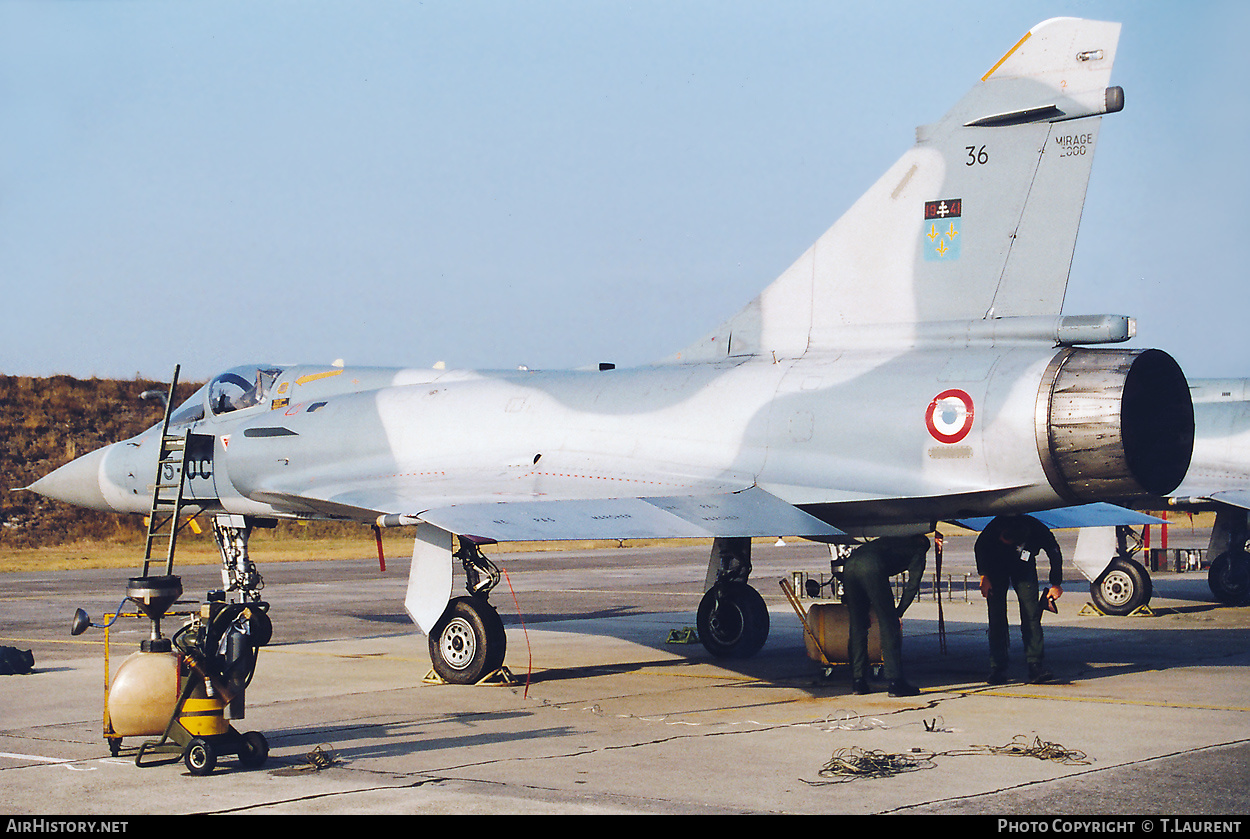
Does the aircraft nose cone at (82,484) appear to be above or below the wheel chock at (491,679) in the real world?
above

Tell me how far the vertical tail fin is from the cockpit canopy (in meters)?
6.91

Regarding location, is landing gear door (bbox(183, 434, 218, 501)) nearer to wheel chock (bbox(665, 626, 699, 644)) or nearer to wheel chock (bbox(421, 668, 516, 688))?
wheel chock (bbox(421, 668, 516, 688))

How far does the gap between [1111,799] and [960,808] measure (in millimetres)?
814

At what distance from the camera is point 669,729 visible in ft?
29.7

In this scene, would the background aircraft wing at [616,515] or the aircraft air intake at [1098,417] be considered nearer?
the aircraft air intake at [1098,417]

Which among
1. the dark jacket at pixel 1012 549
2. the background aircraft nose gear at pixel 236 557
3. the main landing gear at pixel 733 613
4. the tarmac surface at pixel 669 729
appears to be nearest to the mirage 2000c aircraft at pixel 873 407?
the dark jacket at pixel 1012 549

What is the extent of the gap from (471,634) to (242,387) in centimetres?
517

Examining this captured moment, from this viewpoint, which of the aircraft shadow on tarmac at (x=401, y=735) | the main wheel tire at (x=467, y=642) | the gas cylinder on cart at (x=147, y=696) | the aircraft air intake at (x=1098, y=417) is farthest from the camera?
the main wheel tire at (x=467, y=642)

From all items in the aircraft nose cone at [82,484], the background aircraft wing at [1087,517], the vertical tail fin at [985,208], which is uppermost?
the vertical tail fin at [985,208]

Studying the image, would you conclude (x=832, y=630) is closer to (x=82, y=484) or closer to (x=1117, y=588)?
(x=1117, y=588)

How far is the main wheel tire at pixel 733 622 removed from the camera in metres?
13.6

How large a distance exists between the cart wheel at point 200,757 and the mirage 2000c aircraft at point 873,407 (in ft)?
9.07

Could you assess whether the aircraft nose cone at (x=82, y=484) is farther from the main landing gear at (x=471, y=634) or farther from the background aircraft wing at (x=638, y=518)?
the background aircraft wing at (x=638, y=518)
